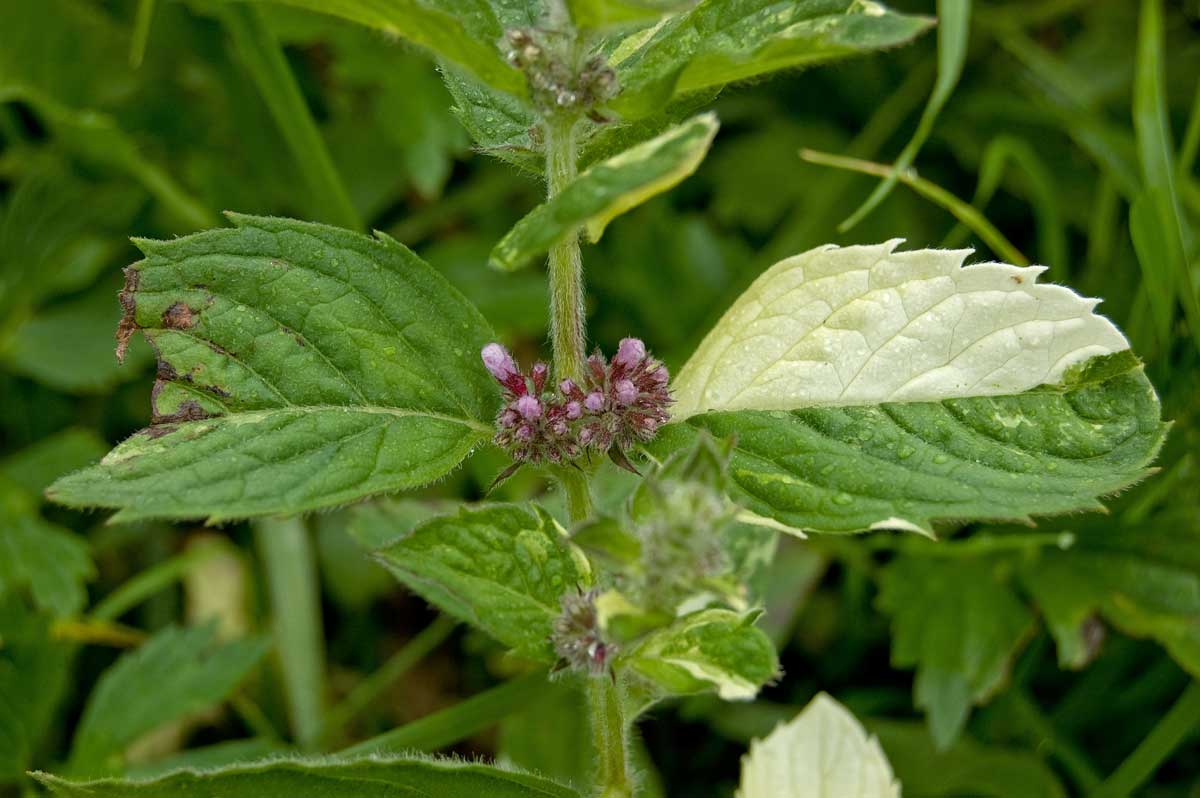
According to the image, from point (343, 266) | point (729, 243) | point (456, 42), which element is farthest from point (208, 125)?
point (456, 42)

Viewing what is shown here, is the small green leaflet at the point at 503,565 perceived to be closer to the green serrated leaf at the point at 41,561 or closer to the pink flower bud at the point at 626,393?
the pink flower bud at the point at 626,393

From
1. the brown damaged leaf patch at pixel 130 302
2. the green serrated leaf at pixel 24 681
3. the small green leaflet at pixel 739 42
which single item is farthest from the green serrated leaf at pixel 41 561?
the small green leaflet at pixel 739 42

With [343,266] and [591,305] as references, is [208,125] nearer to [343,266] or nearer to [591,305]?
[591,305]

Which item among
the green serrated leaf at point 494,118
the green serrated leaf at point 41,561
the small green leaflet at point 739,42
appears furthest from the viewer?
the green serrated leaf at point 41,561

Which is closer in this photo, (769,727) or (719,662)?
(719,662)

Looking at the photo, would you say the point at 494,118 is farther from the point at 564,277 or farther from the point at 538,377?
the point at 538,377

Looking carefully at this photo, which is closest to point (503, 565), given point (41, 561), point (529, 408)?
point (529, 408)
